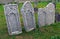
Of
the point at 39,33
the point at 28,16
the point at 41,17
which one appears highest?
the point at 28,16

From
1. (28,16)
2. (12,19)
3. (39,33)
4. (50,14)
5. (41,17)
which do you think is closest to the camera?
(12,19)

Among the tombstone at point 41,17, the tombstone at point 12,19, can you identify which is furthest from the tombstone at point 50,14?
the tombstone at point 12,19

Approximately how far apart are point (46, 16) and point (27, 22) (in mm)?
1073

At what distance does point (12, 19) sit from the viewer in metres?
6.84

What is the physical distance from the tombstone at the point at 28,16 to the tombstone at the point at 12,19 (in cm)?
30

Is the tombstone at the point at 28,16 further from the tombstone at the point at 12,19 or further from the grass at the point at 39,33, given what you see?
the tombstone at the point at 12,19

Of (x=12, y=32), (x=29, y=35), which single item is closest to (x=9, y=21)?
(x=12, y=32)

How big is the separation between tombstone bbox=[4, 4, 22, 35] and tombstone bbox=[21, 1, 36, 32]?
30 centimetres

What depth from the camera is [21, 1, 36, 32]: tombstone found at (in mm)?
7071

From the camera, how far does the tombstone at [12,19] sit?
670 cm

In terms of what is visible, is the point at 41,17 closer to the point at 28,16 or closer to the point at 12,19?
the point at 28,16

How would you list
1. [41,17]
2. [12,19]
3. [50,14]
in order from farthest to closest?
[50,14], [41,17], [12,19]

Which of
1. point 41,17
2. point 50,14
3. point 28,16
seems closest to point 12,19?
point 28,16

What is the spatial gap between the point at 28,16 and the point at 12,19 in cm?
69
